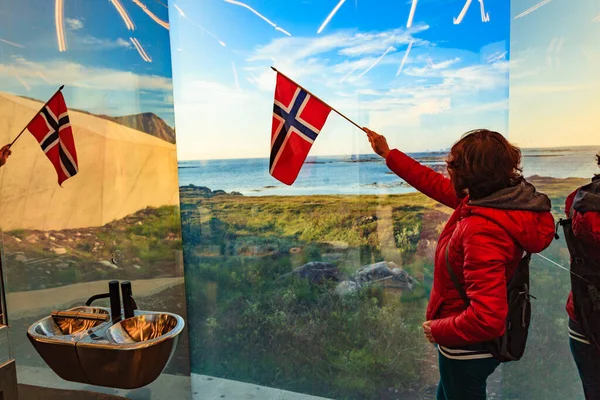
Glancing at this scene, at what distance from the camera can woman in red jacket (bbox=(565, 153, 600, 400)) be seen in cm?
168

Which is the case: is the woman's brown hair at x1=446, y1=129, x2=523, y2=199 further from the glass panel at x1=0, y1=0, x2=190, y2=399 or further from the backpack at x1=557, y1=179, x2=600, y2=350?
the glass panel at x1=0, y1=0, x2=190, y2=399

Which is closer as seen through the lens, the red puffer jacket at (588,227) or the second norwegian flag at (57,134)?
the red puffer jacket at (588,227)

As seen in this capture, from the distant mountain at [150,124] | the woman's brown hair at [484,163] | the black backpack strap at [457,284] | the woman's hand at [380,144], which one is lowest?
the black backpack strap at [457,284]

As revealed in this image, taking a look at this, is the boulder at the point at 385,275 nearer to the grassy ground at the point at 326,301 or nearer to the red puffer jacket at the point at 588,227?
the grassy ground at the point at 326,301

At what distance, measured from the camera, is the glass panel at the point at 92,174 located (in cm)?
226

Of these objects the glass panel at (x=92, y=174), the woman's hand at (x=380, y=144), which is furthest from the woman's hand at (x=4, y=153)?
the woman's hand at (x=380, y=144)

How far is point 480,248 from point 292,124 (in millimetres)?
1156

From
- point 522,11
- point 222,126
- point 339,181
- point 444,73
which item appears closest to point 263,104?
point 222,126

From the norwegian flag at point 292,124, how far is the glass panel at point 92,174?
121 cm

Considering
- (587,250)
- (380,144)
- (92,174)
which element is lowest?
(587,250)

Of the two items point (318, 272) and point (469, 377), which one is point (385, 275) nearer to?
point (318, 272)

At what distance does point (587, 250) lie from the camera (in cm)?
176

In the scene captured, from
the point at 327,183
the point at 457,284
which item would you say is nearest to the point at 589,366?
→ the point at 457,284

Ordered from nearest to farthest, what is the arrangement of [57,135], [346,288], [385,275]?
[57,135]
[385,275]
[346,288]
